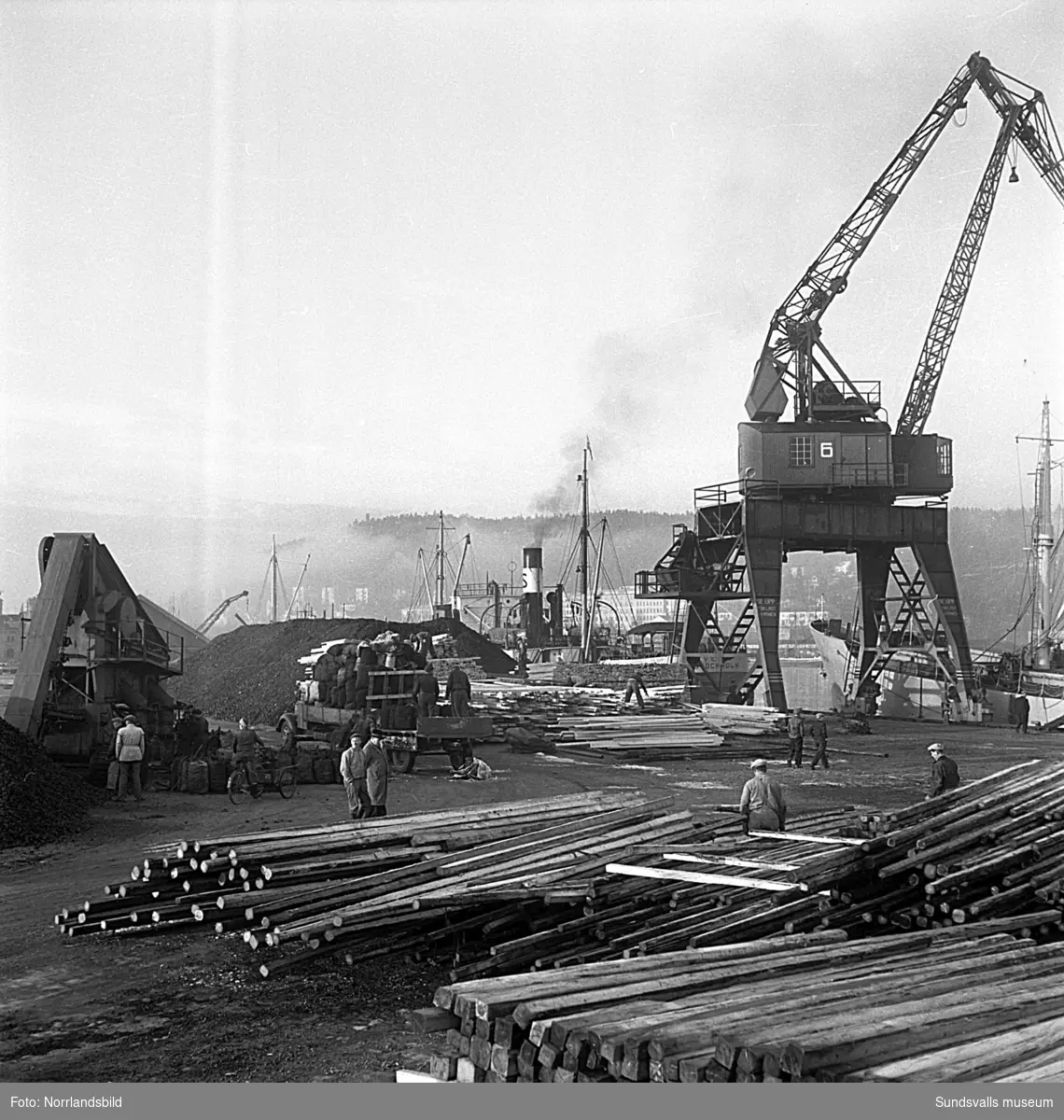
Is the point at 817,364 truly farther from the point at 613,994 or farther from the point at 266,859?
the point at 613,994

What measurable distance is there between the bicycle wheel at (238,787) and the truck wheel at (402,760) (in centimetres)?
399

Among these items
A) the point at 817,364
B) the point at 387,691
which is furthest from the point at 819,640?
the point at 387,691

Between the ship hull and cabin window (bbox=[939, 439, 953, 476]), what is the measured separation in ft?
21.5

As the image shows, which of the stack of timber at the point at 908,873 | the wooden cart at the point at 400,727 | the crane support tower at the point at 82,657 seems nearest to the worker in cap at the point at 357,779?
the stack of timber at the point at 908,873

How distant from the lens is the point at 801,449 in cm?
3831

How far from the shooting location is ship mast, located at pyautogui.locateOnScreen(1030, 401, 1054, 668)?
41062 millimetres

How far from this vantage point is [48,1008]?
8.20m

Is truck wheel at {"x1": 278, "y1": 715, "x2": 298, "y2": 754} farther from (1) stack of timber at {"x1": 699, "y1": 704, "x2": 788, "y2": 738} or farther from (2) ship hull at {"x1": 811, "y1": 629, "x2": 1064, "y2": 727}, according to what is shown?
(2) ship hull at {"x1": 811, "y1": 629, "x2": 1064, "y2": 727}

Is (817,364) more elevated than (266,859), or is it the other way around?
(817,364)

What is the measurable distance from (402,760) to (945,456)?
24331 mm

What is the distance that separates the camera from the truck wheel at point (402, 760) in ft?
73.9

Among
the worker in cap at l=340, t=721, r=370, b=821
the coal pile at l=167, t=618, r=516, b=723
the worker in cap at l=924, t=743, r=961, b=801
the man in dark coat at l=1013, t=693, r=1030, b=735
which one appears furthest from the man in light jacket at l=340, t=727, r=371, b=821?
the man in dark coat at l=1013, t=693, r=1030, b=735

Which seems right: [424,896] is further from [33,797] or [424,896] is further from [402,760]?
[402,760]
